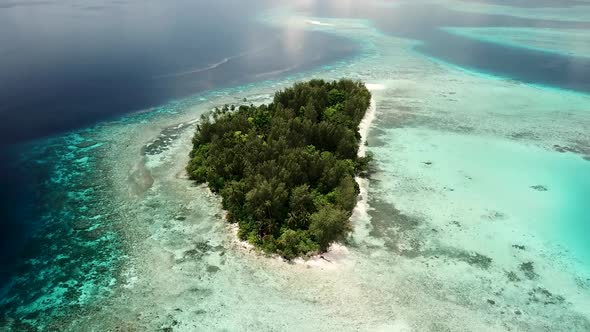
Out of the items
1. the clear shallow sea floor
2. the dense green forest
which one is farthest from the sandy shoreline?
the dense green forest

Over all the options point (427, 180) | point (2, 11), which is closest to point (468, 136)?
point (427, 180)

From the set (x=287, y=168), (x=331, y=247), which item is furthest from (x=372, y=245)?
(x=287, y=168)

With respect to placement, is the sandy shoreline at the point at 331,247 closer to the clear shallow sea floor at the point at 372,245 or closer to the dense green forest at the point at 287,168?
the clear shallow sea floor at the point at 372,245

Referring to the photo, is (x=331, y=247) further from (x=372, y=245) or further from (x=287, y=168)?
(x=287, y=168)

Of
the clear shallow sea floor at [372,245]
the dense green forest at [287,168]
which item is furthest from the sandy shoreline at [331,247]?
the dense green forest at [287,168]

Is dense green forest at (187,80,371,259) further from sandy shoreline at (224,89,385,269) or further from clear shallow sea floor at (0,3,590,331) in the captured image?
clear shallow sea floor at (0,3,590,331)

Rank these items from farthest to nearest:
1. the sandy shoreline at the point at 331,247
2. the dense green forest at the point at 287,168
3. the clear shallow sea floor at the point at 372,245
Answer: the dense green forest at the point at 287,168 < the sandy shoreline at the point at 331,247 < the clear shallow sea floor at the point at 372,245
